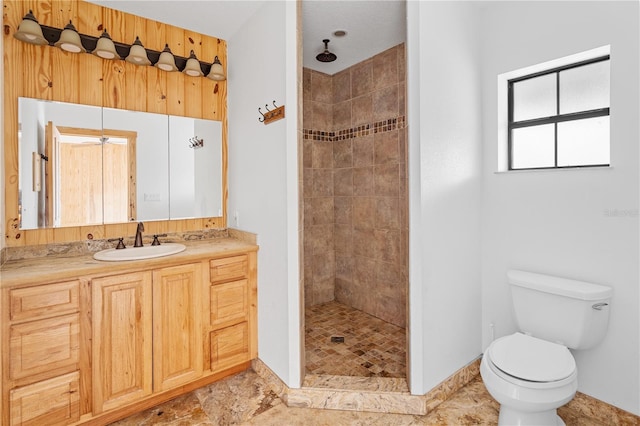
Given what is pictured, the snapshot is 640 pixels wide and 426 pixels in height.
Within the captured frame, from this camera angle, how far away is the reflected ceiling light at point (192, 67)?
2.39 metres

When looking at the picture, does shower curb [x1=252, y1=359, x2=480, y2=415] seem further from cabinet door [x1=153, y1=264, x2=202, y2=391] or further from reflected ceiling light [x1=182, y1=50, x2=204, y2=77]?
reflected ceiling light [x1=182, y1=50, x2=204, y2=77]

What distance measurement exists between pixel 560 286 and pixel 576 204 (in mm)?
483

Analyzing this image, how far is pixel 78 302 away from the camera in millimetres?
1694

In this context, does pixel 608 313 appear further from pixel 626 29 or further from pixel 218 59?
pixel 218 59

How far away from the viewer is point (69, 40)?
195 cm

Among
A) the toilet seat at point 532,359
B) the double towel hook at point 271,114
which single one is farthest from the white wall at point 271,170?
the toilet seat at point 532,359

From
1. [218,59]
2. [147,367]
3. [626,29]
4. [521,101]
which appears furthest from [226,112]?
[626,29]

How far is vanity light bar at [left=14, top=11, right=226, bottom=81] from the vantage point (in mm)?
1860

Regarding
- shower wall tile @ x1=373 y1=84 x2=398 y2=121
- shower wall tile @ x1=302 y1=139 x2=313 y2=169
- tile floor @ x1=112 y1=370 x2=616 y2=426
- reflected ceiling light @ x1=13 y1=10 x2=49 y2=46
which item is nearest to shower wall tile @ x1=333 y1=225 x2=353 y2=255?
shower wall tile @ x1=302 y1=139 x2=313 y2=169

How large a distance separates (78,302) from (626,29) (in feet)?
10.3

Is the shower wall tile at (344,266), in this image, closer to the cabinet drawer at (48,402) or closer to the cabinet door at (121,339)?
the cabinet door at (121,339)

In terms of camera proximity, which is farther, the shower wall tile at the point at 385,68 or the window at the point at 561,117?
the shower wall tile at the point at 385,68

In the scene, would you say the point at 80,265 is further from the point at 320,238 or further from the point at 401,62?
the point at 401,62

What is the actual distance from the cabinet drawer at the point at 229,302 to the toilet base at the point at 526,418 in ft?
5.29
